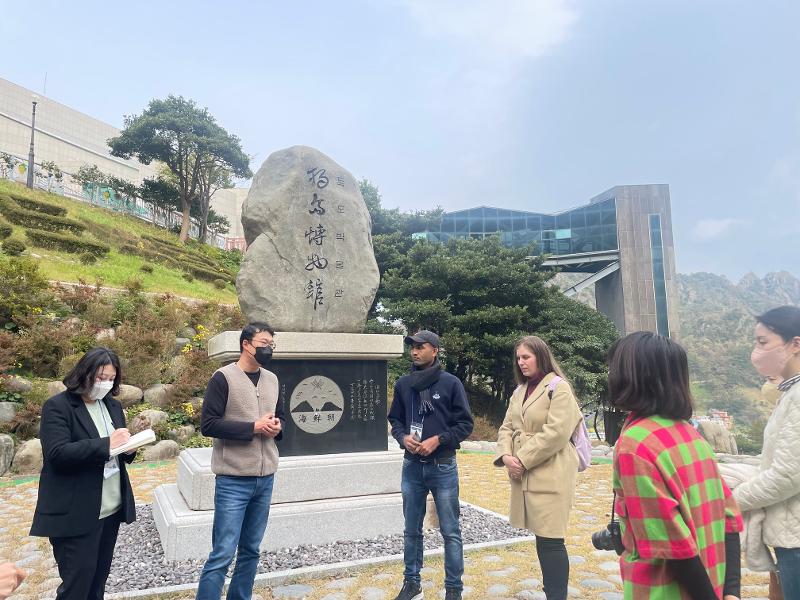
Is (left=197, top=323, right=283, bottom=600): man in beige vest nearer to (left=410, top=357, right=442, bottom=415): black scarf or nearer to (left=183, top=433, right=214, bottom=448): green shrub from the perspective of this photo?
(left=410, top=357, right=442, bottom=415): black scarf

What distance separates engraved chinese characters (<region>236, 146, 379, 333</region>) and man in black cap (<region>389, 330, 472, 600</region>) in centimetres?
194

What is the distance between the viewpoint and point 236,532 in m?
2.80

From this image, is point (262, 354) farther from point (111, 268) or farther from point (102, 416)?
point (111, 268)

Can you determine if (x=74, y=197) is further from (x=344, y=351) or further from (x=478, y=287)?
(x=344, y=351)

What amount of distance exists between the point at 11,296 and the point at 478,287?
10.9 m

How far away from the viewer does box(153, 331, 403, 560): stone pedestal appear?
416 centimetres

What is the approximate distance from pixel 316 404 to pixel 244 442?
75.6 inches

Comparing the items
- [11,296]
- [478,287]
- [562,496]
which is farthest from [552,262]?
[562,496]

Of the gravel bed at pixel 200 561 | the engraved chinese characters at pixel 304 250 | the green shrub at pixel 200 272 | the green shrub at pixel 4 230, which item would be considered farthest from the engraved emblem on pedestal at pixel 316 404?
the green shrub at pixel 200 272

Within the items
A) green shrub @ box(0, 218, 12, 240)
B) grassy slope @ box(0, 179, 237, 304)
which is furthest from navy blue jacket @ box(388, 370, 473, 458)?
green shrub @ box(0, 218, 12, 240)

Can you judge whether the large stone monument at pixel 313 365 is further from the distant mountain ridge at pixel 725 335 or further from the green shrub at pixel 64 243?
the green shrub at pixel 64 243

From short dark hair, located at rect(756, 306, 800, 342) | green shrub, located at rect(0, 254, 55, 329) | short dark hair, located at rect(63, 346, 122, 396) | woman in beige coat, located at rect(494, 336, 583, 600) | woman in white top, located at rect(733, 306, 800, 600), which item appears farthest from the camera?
green shrub, located at rect(0, 254, 55, 329)

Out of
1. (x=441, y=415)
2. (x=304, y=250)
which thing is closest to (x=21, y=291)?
(x=304, y=250)

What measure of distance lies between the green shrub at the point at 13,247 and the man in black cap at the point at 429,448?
51.8 feet
